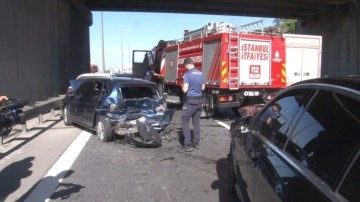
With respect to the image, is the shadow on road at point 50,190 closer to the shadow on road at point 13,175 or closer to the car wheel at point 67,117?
the shadow on road at point 13,175

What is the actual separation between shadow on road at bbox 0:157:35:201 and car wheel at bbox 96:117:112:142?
2035mm

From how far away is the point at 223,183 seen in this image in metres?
6.71

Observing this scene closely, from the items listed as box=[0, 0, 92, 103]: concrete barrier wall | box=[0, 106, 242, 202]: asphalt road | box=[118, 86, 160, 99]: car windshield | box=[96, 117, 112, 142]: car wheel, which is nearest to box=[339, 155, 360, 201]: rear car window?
box=[0, 106, 242, 202]: asphalt road

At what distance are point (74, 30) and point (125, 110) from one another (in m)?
21.2

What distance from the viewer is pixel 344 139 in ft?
8.68

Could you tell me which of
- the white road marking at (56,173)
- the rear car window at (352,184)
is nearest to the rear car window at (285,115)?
the rear car window at (352,184)

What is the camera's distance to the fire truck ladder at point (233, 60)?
1416 cm

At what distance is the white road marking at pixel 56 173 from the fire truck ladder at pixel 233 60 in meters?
5.27

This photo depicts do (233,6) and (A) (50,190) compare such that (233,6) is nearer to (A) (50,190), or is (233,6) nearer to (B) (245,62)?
(B) (245,62)

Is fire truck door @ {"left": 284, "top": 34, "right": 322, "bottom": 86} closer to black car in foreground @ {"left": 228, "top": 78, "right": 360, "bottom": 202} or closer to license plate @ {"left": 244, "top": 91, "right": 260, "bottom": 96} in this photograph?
license plate @ {"left": 244, "top": 91, "right": 260, "bottom": 96}

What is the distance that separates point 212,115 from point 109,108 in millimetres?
5259

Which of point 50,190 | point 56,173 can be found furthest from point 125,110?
point 50,190

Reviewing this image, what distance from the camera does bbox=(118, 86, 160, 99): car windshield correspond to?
11.1 meters

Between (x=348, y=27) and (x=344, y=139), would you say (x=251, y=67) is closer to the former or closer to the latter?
(x=344, y=139)
